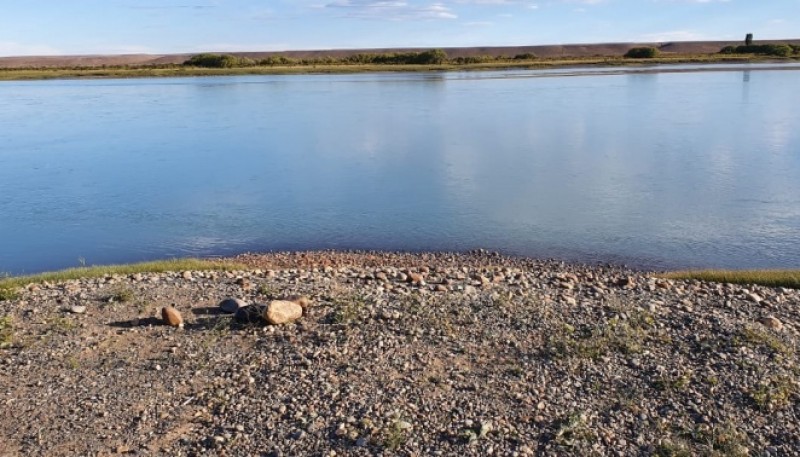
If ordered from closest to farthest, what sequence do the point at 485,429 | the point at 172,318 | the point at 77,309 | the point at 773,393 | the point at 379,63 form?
the point at 485,429
the point at 773,393
the point at 172,318
the point at 77,309
the point at 379,63

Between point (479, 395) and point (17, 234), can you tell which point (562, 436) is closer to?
point (479, 395)

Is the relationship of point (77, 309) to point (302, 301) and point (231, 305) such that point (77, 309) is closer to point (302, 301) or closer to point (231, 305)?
point (231, 305)

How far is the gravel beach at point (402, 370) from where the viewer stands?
17.5ft

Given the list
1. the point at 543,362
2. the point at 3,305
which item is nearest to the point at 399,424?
the point at 543,362

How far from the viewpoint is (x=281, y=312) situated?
736cm

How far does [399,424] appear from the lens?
5434 millimetres

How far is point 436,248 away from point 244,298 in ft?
14.7

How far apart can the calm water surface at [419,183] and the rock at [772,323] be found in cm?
338

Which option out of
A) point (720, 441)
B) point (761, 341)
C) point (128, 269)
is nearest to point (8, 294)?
point (128, 269)

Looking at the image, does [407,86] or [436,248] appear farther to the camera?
[407,86]

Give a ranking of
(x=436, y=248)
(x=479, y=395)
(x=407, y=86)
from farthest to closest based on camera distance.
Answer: (x=407, y=86), (x=436, y=248), (x=479, y=395)

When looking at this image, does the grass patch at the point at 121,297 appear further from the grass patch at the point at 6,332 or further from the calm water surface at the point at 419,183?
the calm water surface at the point at 419,183

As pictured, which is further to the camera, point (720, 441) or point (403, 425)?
point (403, 425)

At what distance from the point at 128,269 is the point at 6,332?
10.7 ft
